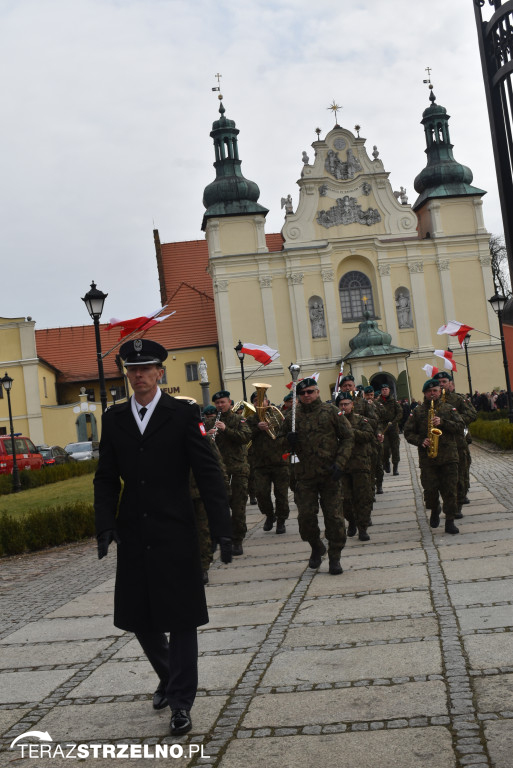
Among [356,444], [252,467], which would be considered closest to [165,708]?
[356,444]

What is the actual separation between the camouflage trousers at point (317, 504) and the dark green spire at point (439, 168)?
1974 inches

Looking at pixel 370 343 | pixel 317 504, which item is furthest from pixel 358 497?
pixel 370 343

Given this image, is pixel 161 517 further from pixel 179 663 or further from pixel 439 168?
pixel 439 168

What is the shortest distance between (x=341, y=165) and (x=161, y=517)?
5509 cm

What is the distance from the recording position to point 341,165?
190 ft

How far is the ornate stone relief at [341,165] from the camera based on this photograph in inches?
2272

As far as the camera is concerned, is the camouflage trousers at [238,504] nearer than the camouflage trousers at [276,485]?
Yes

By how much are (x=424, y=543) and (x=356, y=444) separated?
1.92m

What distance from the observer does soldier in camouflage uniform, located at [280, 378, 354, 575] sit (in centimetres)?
929

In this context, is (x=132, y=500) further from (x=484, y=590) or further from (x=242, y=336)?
(x=242, y=336)

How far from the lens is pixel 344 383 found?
15.2 meters

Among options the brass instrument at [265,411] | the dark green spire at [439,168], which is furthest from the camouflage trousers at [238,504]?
the dark green spire at [439,168]

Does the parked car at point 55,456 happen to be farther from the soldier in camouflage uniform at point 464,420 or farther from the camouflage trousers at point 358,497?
the camouflage trousers at point 358,497

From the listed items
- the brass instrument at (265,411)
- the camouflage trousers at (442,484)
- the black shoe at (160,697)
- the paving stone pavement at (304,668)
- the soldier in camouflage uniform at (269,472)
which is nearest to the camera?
the paving stone pavement at (304,668)
